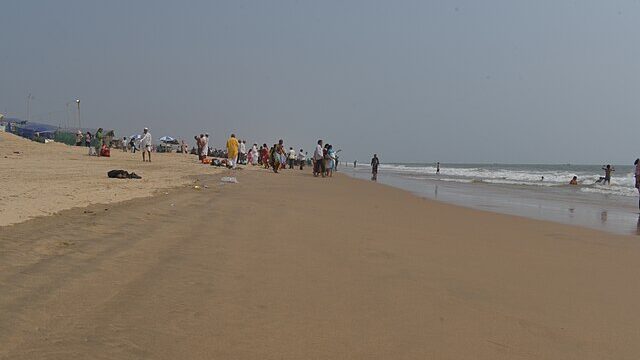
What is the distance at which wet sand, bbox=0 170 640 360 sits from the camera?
2.55 meters

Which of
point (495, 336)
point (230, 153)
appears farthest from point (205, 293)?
point (230, 153)

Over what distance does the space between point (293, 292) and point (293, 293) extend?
0.9 inches

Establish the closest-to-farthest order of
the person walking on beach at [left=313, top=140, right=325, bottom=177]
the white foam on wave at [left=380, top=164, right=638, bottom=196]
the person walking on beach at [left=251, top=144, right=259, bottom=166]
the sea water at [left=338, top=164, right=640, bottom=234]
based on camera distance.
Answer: the sea water at [left=338, top=164, right=640, bottom=234] < the person walking on beach at [left=313, top=140, right=325, bottom=177] < the white foam on wave at [left=380, top=164, right=638, bottom=196] < the person walking on beach at [left=251, top=144, right=259, bottom=166]

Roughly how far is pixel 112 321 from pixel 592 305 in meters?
3.16

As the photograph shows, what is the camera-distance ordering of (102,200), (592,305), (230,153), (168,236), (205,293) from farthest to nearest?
(230,153)
(102,200)
(168,236)
(592,305)
(205,293)

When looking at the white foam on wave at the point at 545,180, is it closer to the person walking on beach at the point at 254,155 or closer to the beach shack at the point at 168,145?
Answer: the person walking on beach at the point at 254,155

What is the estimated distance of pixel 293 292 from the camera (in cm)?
339

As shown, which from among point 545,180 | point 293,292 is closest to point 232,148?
point 293,292

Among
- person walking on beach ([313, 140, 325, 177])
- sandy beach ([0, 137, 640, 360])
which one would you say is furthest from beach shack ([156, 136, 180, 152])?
sandy beach ([0, 137, 640, 360])

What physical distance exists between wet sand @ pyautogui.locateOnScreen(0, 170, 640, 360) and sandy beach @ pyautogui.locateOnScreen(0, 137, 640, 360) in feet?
0.04

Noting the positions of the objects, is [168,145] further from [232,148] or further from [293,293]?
[293,293]

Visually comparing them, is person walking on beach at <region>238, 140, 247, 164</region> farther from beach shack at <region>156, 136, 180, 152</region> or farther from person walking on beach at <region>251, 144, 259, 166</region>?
beach shack at <region>156, 136, 180, 152</region>

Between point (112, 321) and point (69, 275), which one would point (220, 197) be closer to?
point (69, 275)

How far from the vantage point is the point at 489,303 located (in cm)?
342
